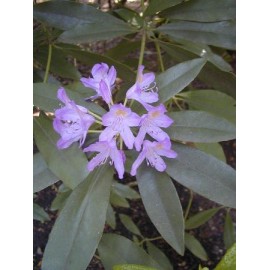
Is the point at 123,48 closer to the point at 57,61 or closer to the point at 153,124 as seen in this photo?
the point at 57,61

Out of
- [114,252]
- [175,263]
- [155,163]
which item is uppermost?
[155,163]

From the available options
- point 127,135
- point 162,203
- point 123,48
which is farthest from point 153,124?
point 123,48

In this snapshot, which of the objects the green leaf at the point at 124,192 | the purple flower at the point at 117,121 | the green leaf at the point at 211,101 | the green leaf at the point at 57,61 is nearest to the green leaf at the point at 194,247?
the green leaf at the point at 124,192

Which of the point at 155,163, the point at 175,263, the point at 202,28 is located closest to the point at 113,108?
the point at 155,163

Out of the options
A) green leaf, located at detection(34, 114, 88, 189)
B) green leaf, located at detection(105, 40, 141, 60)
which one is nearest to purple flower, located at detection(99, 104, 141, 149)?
green leaf, located at detection(34, 114, 88, 189)

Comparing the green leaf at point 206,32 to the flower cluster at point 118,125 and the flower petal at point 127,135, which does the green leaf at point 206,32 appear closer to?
the flower cluster at point 118,125
